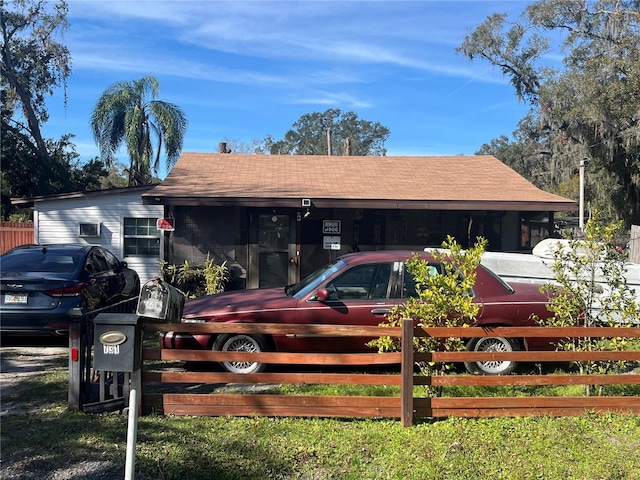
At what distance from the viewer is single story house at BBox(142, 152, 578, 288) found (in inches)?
465

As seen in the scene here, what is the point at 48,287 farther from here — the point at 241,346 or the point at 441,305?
the point at 441,305

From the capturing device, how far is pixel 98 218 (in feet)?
48.7

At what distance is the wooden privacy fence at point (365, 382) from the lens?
465 cm

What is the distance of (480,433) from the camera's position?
4410 millimetres

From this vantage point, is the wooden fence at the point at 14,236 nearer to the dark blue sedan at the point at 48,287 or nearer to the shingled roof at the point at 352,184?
the shingled roof at the point at 352,184

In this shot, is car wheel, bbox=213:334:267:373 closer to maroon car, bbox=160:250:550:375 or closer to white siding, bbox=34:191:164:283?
maroon car, bbox=160:250:550:375

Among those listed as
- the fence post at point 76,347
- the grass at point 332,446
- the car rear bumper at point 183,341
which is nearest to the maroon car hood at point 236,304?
the car rear bumper at point 183,341

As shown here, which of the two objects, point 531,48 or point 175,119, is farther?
point 531,48

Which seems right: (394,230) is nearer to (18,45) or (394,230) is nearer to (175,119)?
(175,119)

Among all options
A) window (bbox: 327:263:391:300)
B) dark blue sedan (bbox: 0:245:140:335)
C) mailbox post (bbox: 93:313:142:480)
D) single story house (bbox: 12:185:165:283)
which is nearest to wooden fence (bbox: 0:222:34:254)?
single story house (bbox: 12:185:165:283)

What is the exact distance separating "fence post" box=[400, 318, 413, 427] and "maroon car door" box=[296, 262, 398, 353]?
157 centimetres

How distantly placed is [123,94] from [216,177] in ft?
36.8

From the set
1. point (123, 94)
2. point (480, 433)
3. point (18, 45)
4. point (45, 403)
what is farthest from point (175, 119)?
point (480, 433)

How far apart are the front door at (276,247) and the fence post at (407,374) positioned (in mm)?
7950
